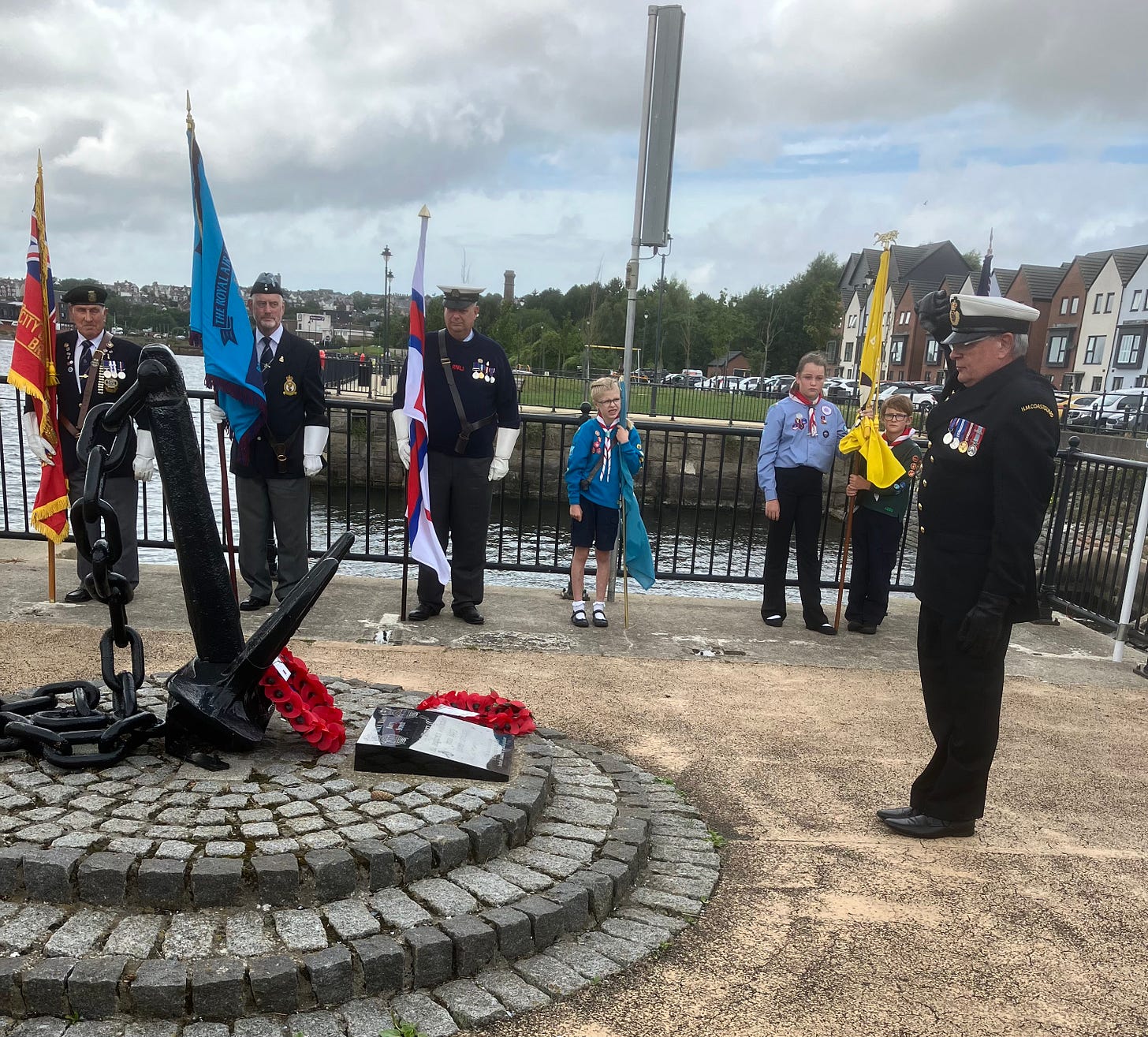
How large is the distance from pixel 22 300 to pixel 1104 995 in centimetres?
685

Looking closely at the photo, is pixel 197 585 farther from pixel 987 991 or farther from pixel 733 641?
pixel 733 641

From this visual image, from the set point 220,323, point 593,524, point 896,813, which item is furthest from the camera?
point 593,524

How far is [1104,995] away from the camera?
2.83m

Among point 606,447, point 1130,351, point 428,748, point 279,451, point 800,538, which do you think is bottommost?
point 428,748

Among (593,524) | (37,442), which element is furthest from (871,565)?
(37,442)

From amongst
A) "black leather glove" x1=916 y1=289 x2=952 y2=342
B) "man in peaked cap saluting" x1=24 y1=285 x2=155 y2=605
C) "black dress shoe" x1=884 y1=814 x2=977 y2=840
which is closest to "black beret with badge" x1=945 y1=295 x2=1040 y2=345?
"black leather glove" x1=916 y1=289 x2=952 y2=342

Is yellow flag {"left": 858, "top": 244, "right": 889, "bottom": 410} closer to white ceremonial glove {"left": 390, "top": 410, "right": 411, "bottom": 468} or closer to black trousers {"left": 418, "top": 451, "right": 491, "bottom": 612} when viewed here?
black trousers {"left": 418, "top": 451, "right": 491, "bottom": 612}

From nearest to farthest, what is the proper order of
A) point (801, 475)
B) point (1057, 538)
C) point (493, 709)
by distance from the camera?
1. point (493, 709)
2. point (801, 475)
3. point (1057, 538)

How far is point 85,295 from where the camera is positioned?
6316 millimetres

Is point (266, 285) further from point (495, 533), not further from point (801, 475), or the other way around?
point (495, 533)

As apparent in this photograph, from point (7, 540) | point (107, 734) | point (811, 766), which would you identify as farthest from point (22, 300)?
point (811, 766)

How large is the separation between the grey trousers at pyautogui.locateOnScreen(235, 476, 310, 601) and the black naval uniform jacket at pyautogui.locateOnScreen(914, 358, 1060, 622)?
4.13 metres

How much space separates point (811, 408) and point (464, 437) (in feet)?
8.37

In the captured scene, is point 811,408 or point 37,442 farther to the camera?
point 811,408
